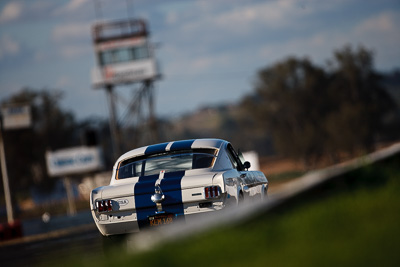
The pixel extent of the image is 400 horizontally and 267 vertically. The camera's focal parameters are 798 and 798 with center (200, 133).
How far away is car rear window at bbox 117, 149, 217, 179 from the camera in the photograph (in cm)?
968

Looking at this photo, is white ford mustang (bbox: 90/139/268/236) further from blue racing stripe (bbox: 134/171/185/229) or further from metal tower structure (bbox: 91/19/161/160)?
metal tower structure (bbox: 91/19/161/160)

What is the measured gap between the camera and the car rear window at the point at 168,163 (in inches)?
381

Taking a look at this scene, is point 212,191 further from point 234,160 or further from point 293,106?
point 293,106

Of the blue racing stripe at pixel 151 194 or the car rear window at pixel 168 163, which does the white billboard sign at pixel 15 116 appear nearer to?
the car rear window at pixel 168 163

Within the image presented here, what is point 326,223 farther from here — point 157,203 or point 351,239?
point 157,203

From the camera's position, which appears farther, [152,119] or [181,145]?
[152,119]

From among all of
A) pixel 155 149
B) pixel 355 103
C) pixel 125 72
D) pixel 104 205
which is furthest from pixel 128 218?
pixel 355 103

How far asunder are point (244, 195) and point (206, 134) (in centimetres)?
18471

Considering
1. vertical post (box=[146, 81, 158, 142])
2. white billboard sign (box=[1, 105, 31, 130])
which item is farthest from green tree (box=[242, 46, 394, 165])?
white billboard sign (box=[1, 105, 31, 130])

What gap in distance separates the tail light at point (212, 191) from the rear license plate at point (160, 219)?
0.47m

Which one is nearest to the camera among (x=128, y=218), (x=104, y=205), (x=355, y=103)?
(x=128, y=218)

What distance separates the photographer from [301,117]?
89.6 metres

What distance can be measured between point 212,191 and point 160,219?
0.68 m

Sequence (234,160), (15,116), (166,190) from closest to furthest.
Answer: (166,190) < (234,160) < (15,116)
